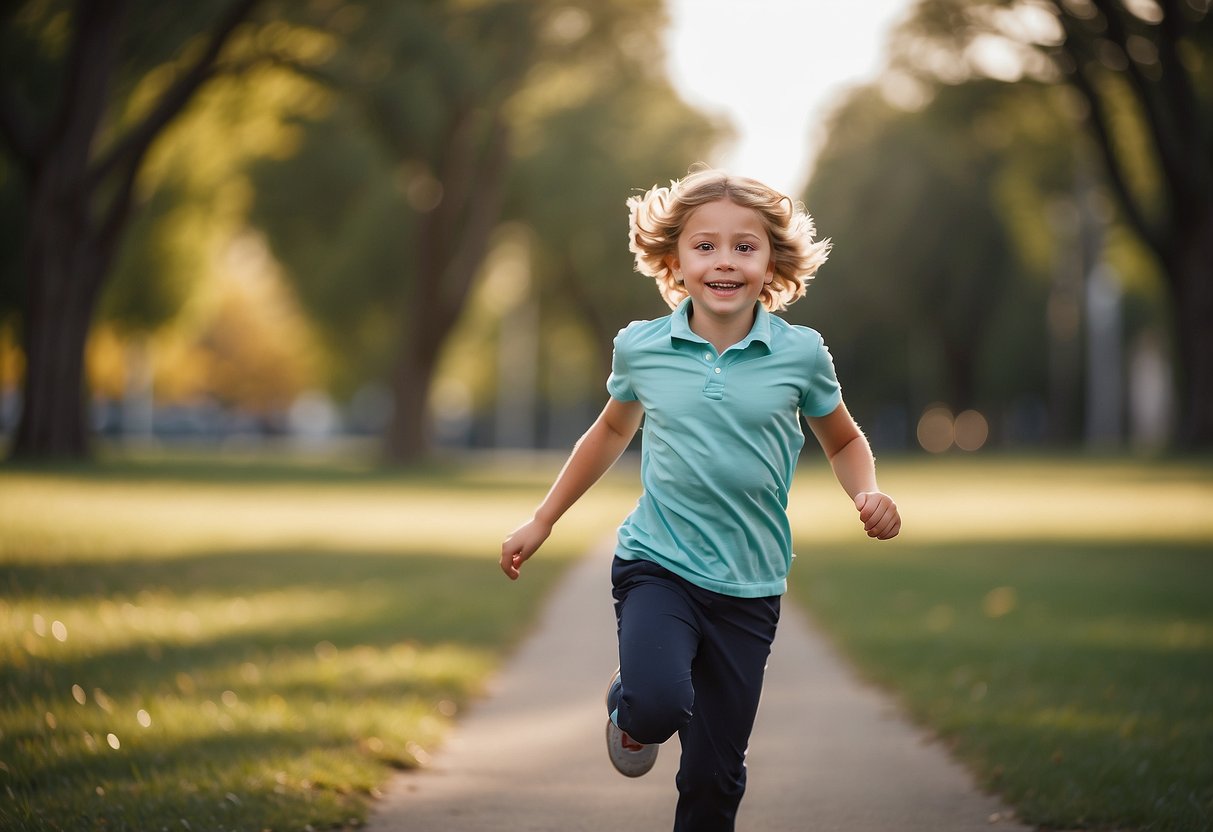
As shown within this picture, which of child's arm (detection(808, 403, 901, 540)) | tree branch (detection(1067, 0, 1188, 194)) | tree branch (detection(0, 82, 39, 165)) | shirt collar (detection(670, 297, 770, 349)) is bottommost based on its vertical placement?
child's arm (detection(808, 403, 901, 540))

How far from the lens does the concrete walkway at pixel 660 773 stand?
15.8ft

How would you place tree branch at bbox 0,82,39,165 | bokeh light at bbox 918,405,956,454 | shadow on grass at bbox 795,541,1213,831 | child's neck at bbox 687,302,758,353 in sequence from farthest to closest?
bokeh light at bbox 918,405,956,454 < tree branch at bbox 0,82,39,165 < shadow on grass at bbox 795,541,1213,831 < child's neck at bbox 687,302,758,353

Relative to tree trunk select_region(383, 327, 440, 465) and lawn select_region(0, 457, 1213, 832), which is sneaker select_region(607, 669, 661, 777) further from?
tree trunk select_region(383, 327, 440, 465)

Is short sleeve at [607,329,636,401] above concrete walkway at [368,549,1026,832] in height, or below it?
above

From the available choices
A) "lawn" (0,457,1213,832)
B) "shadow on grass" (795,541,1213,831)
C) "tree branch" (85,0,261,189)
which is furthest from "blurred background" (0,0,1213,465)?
"shadow on grass" (795,541,1213,831)

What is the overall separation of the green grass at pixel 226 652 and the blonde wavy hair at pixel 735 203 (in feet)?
6.99

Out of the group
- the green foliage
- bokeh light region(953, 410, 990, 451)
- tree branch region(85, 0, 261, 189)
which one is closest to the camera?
tree branch region(85, 0, 261, 189)

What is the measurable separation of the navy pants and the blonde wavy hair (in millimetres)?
932

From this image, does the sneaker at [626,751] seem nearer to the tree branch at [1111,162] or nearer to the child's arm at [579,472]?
the child's arm at [579,472]

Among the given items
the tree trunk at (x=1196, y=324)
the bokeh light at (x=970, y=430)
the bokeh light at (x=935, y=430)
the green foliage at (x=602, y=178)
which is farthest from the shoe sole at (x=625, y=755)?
the bokeh light at (x=935, y=430)

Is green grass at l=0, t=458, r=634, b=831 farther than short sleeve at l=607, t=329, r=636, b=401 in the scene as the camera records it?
Yes

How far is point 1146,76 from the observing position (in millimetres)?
Result: 28125

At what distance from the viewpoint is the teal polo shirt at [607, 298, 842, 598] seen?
3928 millimetres

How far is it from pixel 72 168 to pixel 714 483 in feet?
A: 73.7
